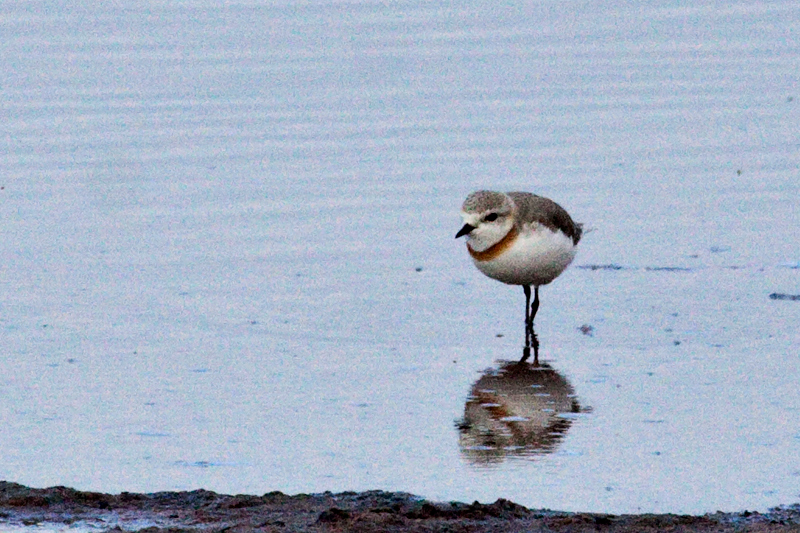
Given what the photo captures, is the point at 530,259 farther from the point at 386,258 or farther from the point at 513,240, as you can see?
the point at 386,258

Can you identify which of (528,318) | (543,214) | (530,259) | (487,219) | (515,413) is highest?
(543,214)

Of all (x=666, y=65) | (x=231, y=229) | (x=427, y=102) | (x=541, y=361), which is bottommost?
(x=541, y=361)

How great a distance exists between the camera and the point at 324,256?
42.4ft

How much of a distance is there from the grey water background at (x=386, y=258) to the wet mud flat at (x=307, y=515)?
0.38 m

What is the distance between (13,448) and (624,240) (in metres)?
6.32

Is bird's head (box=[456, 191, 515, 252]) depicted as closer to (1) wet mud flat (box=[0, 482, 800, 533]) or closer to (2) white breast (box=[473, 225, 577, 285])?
(2) white breast (box=[473, 225, 577, 285])

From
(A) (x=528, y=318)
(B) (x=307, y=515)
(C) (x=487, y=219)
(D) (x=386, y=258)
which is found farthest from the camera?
Answer: (D) (x=386, y=258)

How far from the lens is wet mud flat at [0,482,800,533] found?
6.89 metres

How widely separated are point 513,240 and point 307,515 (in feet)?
14.4

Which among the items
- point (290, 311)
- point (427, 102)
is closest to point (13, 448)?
point (290, 311)

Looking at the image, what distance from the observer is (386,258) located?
42.2 feet

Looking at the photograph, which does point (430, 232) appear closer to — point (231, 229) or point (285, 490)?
A: point (231, 229)

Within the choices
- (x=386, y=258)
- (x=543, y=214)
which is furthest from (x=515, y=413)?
(x=386, y=258)

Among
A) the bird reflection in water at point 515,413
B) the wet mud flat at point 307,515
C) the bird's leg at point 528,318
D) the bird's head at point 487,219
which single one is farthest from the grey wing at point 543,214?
the wet mud flat at point 307,515
